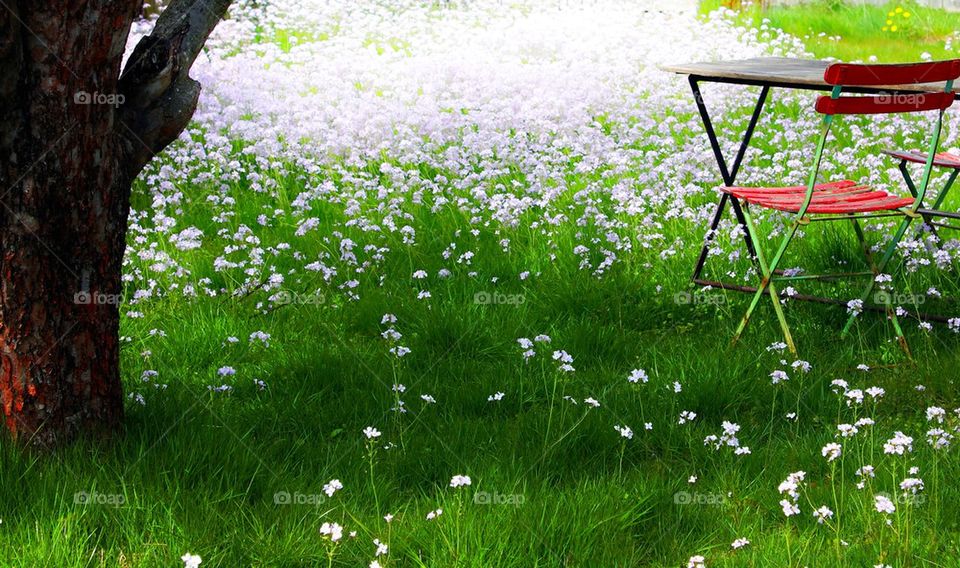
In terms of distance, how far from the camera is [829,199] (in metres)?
4.73

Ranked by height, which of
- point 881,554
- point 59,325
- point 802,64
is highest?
point 802,64

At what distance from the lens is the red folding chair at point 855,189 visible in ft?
13.6

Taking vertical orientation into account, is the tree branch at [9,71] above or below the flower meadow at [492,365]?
above

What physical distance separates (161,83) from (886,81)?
110 inches

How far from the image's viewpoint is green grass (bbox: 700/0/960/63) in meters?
12.0

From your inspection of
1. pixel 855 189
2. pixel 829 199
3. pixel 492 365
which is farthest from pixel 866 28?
pixel 492 365

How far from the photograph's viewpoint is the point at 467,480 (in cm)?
289

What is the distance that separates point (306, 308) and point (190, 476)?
184 cm

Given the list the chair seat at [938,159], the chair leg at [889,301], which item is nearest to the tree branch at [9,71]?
the chair leg at [889,301]

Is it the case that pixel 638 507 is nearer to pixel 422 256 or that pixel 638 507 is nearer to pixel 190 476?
pixel 190 476

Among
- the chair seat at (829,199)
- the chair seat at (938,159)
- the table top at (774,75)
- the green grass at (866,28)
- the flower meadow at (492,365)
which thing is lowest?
the flower meadow at (492,365)

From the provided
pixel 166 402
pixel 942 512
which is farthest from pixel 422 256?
pixel 942 512

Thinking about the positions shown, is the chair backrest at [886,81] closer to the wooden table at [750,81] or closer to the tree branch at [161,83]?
the wooden table at [750,81]

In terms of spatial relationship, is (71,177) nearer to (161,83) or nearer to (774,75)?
(161,83)
